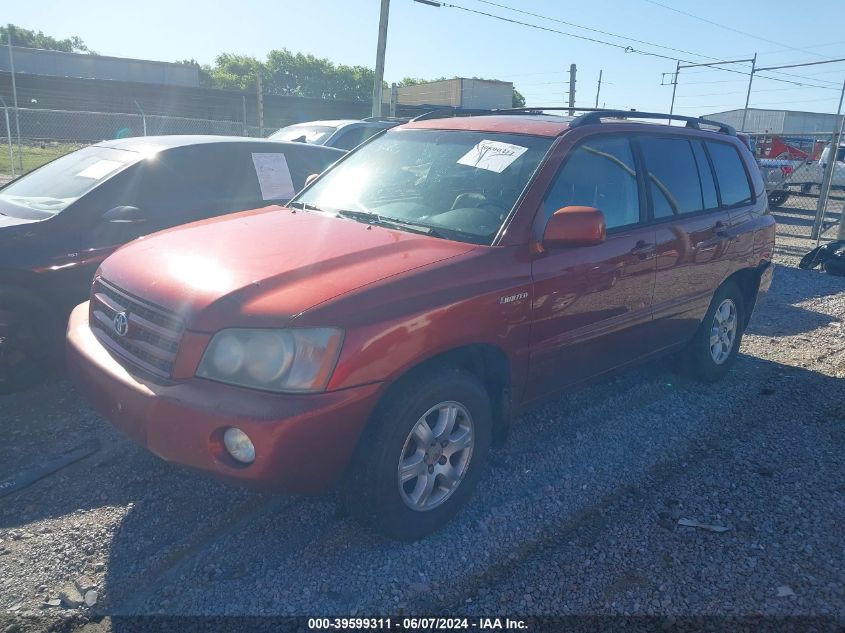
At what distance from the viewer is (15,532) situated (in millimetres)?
2914

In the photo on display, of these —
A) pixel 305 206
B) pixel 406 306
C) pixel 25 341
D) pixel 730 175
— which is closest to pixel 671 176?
pixel 730 175

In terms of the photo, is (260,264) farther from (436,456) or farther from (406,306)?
(436,456)

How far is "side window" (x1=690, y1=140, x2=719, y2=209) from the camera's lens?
4.61m

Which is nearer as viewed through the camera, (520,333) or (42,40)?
(520,333)

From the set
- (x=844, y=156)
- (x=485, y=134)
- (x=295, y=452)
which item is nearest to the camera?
(x=295, y=452)

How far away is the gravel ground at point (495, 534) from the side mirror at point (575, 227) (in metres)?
1.33

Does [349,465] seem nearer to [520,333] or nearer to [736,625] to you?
[520,333]

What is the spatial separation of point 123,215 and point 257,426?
107 inches

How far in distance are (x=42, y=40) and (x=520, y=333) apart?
418ft

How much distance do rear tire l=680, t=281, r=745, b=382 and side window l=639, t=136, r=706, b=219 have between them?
856 mm

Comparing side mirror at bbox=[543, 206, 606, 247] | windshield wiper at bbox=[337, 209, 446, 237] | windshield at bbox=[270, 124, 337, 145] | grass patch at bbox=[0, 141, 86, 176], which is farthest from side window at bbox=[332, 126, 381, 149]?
grass patch at bbox=[0, 141, 86, 176]

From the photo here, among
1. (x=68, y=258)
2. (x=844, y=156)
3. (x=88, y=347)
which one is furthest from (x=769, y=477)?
(x=844, y=156)

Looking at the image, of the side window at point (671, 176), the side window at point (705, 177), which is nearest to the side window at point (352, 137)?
the side window at point (705, 177)

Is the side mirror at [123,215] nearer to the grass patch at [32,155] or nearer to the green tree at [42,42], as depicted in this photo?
the grass patch at [32,155]
